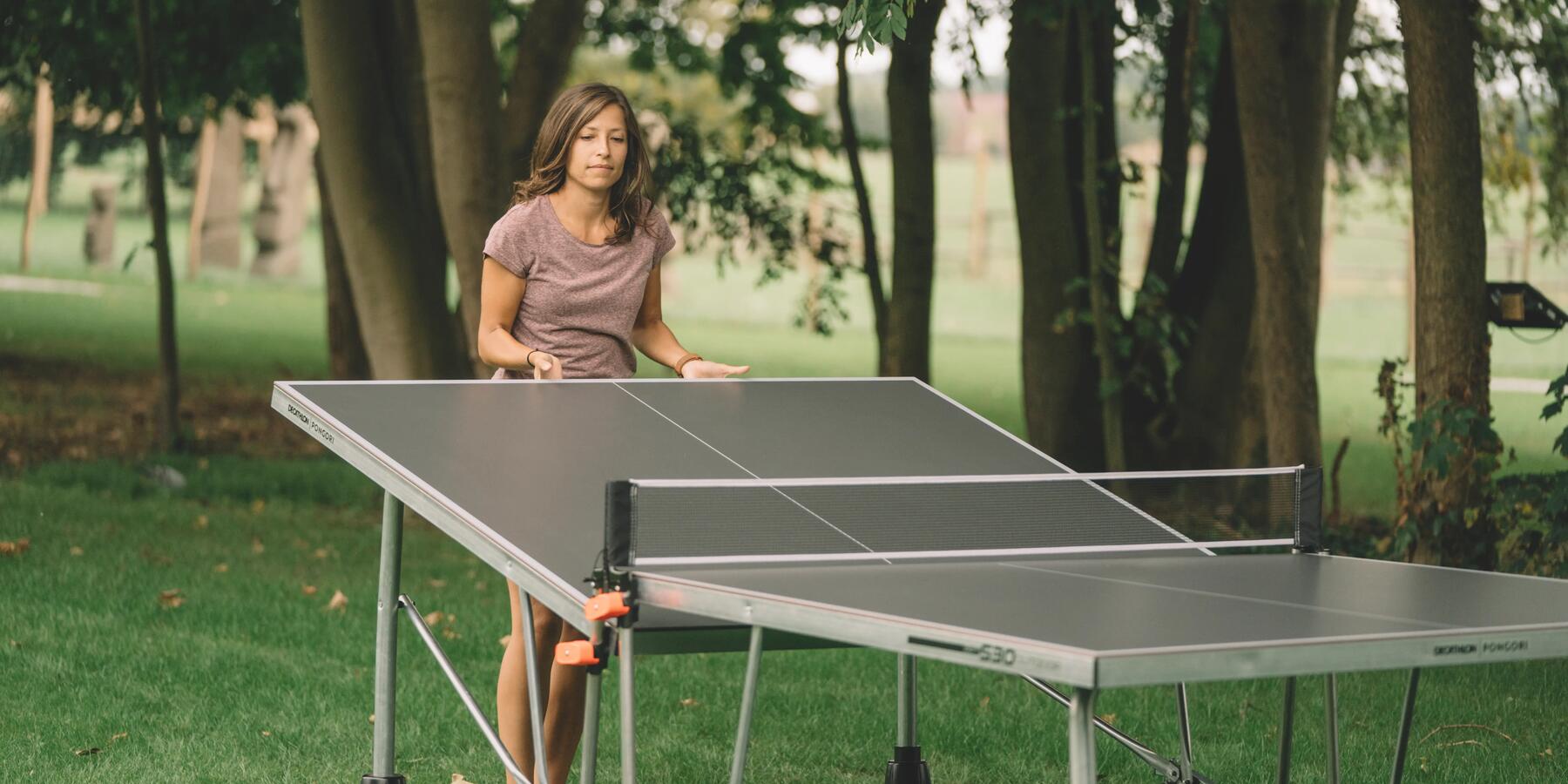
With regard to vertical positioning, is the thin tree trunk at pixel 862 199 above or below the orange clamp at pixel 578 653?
above

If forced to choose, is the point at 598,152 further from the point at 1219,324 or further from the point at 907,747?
the point at 1219,324

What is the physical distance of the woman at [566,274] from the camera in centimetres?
477

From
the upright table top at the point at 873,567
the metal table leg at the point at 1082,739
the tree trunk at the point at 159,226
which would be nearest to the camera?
the metal table leg at the point at 1082,739

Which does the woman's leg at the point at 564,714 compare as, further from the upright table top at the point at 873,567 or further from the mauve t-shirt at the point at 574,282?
the mauve t-shirt at the point at 574,282

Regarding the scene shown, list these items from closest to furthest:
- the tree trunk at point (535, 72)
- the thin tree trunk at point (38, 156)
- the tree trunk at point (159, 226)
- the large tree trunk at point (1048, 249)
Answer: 1. the tree trunk at point (535, 72)
2. the large tree trunk at point (1048, 249)
3. the tree trunk at point (159, 226)
4. the thin tree trunk at point (38, 156)

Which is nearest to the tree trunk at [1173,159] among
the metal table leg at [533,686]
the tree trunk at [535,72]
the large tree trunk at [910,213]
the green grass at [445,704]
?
the large tree trunk at [910,213]

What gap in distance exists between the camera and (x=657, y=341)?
5281mm

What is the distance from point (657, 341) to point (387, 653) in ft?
3.86

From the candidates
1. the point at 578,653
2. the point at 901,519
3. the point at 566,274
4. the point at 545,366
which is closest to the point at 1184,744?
the point at 901,519

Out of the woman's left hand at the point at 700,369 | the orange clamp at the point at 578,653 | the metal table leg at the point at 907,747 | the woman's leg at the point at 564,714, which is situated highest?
the woman's left hand at the point at 700,369

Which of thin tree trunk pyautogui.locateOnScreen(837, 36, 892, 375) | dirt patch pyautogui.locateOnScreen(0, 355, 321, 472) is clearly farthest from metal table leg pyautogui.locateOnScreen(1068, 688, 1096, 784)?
dirt patch pyautogui.locateOnScreen(0, 355, 321, 472)

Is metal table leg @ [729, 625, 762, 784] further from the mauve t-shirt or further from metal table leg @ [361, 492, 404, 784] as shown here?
the mauve t-shirt

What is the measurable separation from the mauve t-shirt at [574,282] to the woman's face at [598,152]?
159 millimetres

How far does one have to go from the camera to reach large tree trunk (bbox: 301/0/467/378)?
970cm
